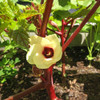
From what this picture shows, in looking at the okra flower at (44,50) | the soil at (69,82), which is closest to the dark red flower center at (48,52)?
the okra flower at (44,50)

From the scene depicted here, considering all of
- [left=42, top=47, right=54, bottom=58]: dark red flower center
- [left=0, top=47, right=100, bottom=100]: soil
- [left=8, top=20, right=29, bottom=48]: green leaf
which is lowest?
[left=0, top=47, right=100, bottom=100]: soil

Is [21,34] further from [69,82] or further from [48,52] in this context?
[69,82]

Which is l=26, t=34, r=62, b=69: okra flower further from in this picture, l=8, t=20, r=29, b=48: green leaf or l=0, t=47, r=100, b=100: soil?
l=0, t=47, r=100, b=100: soil

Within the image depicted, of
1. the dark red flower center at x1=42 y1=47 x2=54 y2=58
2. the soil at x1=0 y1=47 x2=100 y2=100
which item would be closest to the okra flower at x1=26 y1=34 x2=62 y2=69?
the dark red flower center at x1=42 y1=47 x2=54 y2=58

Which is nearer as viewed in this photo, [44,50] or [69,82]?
[44,50]

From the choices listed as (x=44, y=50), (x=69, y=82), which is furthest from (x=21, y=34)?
(x=69, y=82)

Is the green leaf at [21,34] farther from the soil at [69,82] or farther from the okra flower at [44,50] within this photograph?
Result: the soil at [69,82]
